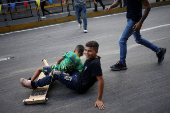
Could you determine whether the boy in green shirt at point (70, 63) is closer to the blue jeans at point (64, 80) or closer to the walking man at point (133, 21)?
the blue jeans at point (64, 80)

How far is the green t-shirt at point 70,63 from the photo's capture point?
139 inches

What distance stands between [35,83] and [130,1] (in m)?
2.52

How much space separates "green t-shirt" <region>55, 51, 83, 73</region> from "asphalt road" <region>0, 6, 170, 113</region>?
441 millimetres

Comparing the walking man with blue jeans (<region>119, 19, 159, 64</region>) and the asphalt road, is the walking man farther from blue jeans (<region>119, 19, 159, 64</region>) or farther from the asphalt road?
the asphalt road

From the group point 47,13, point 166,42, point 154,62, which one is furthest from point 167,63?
point 47,13

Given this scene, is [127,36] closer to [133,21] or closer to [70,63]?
[133,21]

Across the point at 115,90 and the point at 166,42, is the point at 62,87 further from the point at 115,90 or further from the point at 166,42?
the point at 166,42

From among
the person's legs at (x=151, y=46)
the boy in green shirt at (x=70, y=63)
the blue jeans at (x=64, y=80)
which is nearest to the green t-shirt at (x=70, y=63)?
the boy in green shirt at (x=70, y=63)

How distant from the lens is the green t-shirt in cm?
353

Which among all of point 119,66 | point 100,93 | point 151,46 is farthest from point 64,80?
point 151,46

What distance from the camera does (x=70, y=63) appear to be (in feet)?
11.7

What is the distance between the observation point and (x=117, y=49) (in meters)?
5.68

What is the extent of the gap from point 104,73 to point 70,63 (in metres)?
1.08

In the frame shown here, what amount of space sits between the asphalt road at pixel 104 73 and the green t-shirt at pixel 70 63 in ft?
1.45
